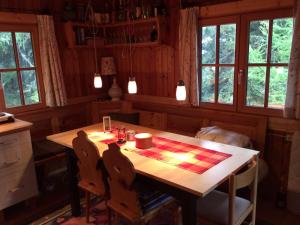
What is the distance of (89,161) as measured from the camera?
2.13 m

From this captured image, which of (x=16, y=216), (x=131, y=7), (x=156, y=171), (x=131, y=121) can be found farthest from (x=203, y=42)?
(x=16, y=216)

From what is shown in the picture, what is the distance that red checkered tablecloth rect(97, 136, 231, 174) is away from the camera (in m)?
1.87

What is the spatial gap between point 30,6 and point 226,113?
264 centimetres

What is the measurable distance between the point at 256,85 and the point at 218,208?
1497 millimetres

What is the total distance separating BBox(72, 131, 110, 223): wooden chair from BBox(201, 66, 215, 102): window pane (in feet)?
5.55

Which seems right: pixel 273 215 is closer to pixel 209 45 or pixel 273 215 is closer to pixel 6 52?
pixel 209 45

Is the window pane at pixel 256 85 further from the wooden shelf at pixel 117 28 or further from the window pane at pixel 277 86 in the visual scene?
the wooden shelf at pixel 117 28

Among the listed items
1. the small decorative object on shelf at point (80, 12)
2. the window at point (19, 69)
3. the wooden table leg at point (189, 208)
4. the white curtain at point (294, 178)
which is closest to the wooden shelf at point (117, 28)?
the small decorative object on shelf at point (80, 12)

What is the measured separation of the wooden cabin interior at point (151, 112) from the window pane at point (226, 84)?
1 cm

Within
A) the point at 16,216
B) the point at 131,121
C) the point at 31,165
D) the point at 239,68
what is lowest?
the point at 16,216

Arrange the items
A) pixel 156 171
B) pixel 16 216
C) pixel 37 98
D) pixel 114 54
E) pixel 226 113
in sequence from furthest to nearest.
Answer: pixel 114 54
pixel 37 98
pixel 226 113
pixel 16 216
pixel 156 171

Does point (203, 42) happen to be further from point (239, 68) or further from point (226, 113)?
point (226, 113)

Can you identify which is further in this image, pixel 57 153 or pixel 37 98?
pixel 37 98

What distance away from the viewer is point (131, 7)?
11.8 ft
